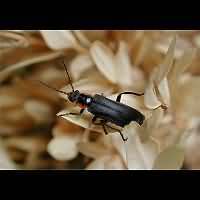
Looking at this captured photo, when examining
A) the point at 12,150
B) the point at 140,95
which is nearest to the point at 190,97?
the point at 140,95

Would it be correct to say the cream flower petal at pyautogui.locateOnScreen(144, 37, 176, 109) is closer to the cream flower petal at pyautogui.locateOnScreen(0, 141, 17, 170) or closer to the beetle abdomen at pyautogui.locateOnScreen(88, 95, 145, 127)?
the beetle abdomen at pyautogui.locateOnScreen(88, 95, 145, 127)

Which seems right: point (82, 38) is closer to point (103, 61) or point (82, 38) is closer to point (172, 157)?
point (103, 61)

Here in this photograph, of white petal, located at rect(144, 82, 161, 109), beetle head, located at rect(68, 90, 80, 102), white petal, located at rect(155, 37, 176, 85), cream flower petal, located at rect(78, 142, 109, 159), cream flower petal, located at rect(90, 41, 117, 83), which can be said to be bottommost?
cream flower petal, located at rect(78, 142, 109, 159)

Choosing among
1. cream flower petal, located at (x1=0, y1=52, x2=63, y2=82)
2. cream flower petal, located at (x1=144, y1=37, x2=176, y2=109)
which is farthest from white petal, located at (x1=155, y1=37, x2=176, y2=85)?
cream flower petal, located at (x1=0, y1=52, x2=63, y2=82)

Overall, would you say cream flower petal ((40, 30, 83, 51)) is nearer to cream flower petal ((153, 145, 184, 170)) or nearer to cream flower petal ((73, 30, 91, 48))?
cream flower petal ((73, 30, 91, 48))

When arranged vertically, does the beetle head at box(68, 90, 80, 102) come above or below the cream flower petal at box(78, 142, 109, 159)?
above

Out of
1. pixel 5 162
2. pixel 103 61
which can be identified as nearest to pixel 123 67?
pixel 103 61
